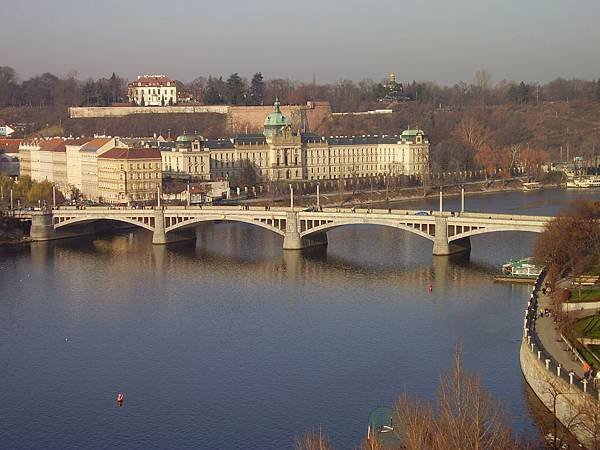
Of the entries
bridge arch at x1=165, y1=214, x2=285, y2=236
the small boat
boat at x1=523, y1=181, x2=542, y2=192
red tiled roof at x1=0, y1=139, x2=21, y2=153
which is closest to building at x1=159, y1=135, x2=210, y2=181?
red tiled roof at x1=0, y1=139, x2=21, y2=153

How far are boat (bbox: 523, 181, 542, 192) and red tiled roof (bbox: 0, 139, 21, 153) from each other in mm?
28872

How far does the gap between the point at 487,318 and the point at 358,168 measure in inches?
1579

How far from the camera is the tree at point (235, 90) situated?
82.0 m

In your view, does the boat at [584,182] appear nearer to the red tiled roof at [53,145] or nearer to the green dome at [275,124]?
the green dome at [275,124]

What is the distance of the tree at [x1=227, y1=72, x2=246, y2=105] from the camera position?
82000 mm

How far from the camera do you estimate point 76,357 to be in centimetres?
2500

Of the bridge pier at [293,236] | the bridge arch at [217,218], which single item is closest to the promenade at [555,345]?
the bridge pier at [293,236]

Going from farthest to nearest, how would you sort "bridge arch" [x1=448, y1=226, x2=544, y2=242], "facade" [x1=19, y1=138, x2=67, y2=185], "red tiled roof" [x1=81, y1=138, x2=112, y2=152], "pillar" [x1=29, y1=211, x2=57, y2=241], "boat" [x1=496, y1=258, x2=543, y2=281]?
"facade" [x1=19, y1=138, x2=67, y2=185] → "red tiled roof" [x1=81, y1=138, x2=112, y2=152] → "pillar" [x1=29, y1=211, x2=57, y2=241] → "bridge arch" [x1=448, y1=226, x2=544, y2=242] → "boat" [x1=496, y1=258, x2=543, y2=281]

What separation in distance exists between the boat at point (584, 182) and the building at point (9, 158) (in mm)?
31065

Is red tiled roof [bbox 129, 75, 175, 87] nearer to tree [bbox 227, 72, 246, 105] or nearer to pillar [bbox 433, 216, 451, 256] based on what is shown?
tree [bbox 227, 72, 246, 105]

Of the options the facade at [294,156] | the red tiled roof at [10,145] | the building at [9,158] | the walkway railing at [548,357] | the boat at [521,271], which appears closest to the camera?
the walkway railing at [548,357]

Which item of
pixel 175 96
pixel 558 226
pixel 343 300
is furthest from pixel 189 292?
pixel 175 96

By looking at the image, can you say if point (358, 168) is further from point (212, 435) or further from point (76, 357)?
point (212, 435)

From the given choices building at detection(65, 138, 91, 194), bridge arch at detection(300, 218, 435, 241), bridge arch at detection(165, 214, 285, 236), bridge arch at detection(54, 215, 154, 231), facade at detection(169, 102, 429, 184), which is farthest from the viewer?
facade at detection(169, 102, 429, 184)
